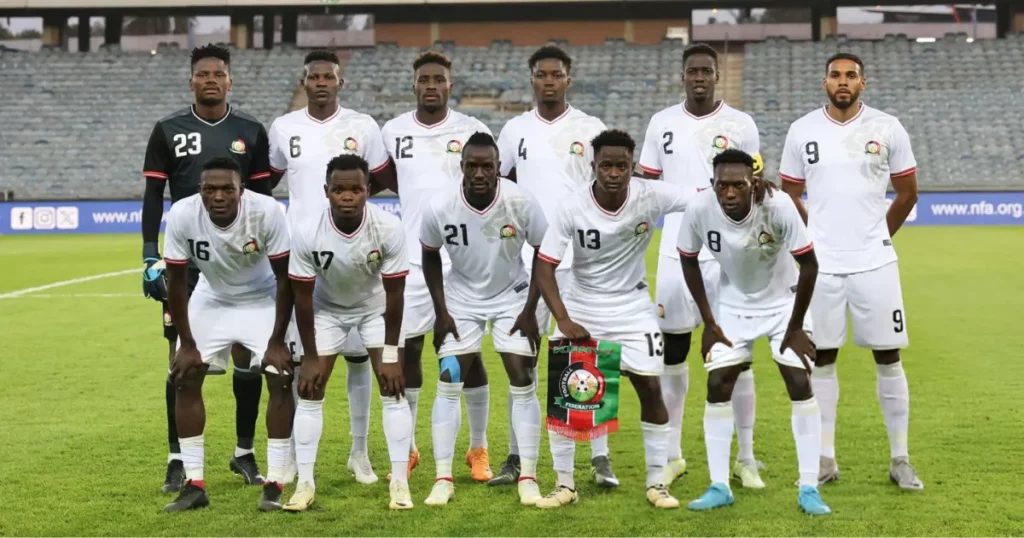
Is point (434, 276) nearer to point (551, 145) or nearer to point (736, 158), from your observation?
point (551, 145)

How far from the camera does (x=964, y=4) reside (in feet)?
127

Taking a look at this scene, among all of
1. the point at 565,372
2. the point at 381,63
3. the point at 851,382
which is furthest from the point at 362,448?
the point at 381,63

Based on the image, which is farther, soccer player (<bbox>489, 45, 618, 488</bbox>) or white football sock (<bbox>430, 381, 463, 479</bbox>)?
soccer player (<bbox>489, 45, 618, 488</bbox>)

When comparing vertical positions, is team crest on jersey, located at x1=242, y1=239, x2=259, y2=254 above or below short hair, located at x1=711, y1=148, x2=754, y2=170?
below

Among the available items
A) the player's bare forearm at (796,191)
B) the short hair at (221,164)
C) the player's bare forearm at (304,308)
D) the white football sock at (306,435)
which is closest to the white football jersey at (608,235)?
the player's bare forearm at (796,191)

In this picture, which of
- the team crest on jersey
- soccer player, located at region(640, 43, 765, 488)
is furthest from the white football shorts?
the team crest on jersey

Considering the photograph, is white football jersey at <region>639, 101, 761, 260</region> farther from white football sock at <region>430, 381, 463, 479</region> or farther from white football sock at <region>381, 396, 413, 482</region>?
white football sock at <region>381, 396, 413, 482</region>

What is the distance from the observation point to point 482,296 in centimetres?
612

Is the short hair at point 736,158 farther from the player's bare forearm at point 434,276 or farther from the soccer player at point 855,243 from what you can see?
the player's bare forearm at point 434,276

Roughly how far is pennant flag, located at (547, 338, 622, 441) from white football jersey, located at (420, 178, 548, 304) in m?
0.56

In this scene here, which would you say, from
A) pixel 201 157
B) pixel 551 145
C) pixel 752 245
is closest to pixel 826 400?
pixel 752 245

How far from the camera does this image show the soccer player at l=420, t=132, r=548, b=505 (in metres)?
5.93

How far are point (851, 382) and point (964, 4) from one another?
3346 centimetres

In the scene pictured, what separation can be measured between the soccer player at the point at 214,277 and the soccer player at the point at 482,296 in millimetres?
773
